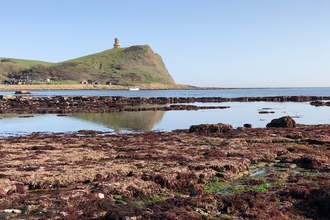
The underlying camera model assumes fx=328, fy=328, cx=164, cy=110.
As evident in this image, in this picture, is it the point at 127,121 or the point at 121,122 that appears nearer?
the point at 121,122

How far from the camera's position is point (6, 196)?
11.8 metres

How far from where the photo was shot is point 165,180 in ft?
44.4

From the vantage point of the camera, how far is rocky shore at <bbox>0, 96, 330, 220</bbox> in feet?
34.4

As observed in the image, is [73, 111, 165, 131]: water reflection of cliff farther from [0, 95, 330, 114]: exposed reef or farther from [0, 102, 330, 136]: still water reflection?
[0, 95, 330, 114]: exposed reef

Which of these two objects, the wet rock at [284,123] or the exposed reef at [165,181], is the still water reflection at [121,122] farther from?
the exposed reef at [165,181]

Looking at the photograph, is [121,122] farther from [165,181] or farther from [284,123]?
[165,181]

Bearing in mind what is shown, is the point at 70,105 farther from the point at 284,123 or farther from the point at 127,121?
the point at 284,123

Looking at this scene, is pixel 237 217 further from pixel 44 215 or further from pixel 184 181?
pixel 44 215

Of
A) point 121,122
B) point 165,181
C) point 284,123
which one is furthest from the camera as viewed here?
point 121,122

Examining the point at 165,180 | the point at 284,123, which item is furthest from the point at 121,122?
the point at 165,180

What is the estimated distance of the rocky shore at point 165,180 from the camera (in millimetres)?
10484

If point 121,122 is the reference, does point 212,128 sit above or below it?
above

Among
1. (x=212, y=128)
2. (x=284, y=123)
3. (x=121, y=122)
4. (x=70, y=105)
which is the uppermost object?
(x=284, y=123)

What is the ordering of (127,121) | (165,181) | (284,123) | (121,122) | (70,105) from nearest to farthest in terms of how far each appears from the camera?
1. (165,181)
2. (284,123)
3. (121,122)
4. (127,121)
5. (70,105)
